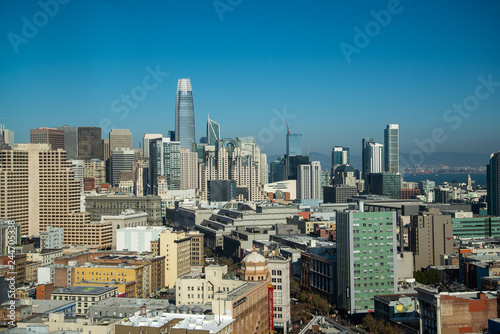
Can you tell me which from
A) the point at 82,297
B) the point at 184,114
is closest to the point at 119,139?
the point at 184,114

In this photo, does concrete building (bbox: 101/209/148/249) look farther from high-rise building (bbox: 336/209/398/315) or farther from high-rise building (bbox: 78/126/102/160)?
high-rise building (bbox: 78/126/102/160)

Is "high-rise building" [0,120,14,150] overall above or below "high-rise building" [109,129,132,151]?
below

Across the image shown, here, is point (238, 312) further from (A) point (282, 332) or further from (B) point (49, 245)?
(B) point (49, 245)

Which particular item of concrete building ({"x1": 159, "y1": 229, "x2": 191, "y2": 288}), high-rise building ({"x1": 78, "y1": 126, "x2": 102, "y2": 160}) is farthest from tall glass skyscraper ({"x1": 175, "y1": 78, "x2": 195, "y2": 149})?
concrete building ({"x1": 159, "y1": 229, "x2": 191, "y2": 288})

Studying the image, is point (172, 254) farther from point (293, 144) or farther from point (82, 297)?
point (293, 144)

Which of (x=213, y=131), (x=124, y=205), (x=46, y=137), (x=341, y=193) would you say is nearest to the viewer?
(x=124, y=205)

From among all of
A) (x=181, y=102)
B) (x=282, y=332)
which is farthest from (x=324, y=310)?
(x=181, y=102)
